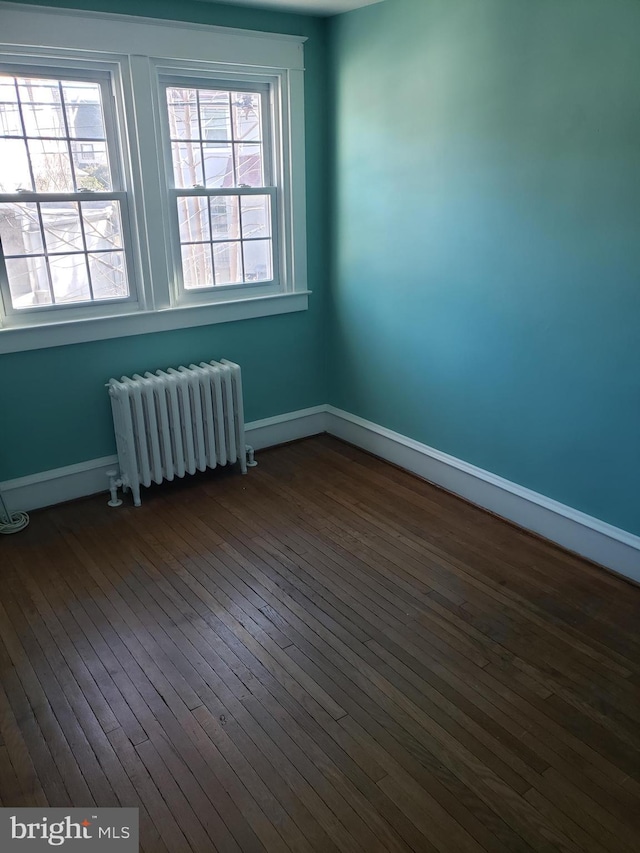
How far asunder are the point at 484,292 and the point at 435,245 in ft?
1.43

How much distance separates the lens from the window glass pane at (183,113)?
11.8 ft

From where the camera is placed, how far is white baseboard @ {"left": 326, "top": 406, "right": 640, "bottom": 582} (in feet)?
9.91

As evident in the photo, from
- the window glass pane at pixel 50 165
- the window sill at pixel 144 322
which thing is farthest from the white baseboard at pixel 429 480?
the window glass pane at pixel 50 165

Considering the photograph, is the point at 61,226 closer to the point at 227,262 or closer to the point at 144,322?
the point at 144,322

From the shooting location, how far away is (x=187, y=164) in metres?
3.74

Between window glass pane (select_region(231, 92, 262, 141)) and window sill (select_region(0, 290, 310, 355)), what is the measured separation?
3.18ft

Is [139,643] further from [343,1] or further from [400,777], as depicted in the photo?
[343,1]

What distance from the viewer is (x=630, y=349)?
2775mm

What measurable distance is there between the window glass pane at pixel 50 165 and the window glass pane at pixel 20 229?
5.3 inches

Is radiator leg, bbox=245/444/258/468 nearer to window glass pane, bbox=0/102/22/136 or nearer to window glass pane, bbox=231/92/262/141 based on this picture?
window glass pane, bbox=231/92/262/141

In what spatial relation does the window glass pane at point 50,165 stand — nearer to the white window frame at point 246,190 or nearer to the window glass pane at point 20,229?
the window glass pane at point 20,229

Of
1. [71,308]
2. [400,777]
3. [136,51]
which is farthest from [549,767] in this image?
[136,51]

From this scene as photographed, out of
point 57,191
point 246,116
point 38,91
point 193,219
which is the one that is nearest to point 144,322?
point 193,219

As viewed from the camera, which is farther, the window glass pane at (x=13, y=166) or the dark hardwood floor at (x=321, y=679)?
the window glass pane at (x=13, y=166)
